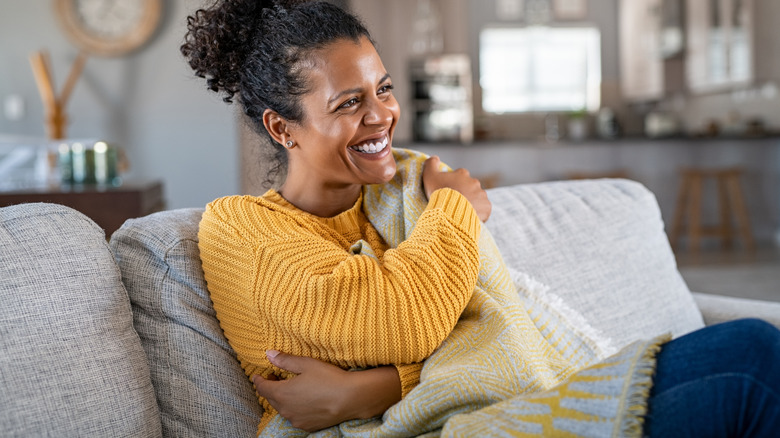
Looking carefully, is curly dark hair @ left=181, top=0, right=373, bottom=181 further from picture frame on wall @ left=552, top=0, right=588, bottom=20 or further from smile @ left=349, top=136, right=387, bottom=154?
picture frame on wall @ left=552, top=0, right=588, bottom=20

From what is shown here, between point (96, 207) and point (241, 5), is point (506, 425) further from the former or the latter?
point (96, 207)

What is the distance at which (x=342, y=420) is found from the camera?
1.16 m

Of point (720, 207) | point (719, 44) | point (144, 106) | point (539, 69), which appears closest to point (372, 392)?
point (144, 106)

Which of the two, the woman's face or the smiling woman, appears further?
the woman's face

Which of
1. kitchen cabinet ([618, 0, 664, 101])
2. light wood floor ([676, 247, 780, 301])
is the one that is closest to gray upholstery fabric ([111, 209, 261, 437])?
light wood floor ([676, 247, 780, 301])

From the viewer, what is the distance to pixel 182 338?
1254 mm

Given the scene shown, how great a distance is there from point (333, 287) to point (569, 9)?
28.9 ft

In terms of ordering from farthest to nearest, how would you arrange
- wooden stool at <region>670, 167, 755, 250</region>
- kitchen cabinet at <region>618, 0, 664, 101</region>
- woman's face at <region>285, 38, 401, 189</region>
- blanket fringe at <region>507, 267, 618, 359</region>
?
kitchen cabinet at <region>618, 0, 664, 101</region>
wooden stool at <region>670, 167, 755, 250</region>
blanket fringe at <region>507, 267, 618, 359</region>
woman's face at <region>285, 38, 401, 189</region>

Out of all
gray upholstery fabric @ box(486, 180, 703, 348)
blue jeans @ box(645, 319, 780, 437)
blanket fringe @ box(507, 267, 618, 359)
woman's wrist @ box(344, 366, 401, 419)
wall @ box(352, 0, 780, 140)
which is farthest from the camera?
wall @ box(352, 0, 780, 140)

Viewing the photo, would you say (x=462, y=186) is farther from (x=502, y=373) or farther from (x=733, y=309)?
(x=733, y=309)

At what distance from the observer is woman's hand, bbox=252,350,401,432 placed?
1141 mm

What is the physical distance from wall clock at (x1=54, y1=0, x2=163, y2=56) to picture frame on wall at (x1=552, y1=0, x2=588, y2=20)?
5152mm

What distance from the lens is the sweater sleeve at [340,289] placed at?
1140 millimetres

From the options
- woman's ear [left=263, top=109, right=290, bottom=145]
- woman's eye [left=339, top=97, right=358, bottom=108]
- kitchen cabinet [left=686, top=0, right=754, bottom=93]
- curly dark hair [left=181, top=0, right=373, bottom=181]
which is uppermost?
kitchen cabinet [left=686, top=0, right=754, bottom=93]
